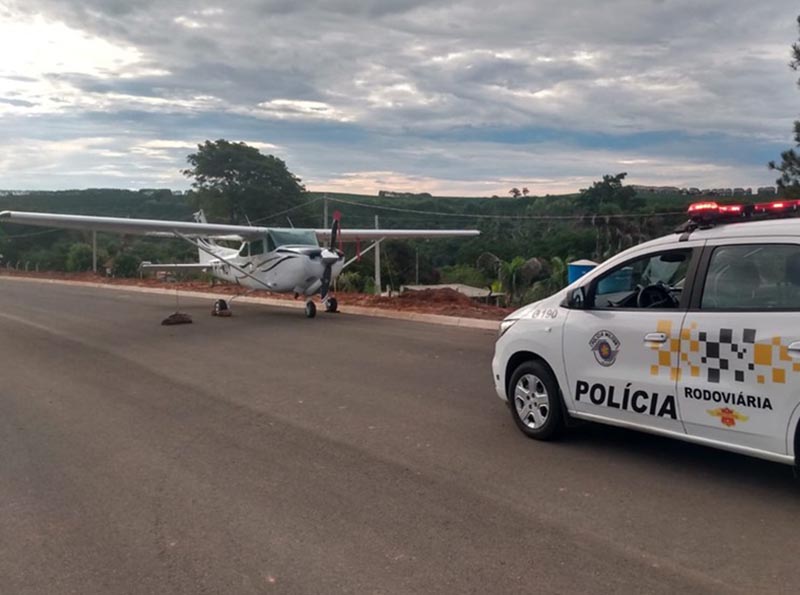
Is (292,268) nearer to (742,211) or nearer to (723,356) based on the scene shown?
(742,211)

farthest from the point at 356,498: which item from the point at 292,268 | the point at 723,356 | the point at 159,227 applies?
the point at 159,227

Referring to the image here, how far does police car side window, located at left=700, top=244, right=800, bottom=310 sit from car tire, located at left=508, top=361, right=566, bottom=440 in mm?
1600

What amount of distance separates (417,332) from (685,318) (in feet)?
32.1

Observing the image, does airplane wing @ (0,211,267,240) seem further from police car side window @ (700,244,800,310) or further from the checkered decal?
police car side window @ (700,244,800,310)

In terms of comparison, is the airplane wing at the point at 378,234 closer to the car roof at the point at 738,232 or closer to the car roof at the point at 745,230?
the car roof at the point at 738,232

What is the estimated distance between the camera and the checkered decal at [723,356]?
4.62 m

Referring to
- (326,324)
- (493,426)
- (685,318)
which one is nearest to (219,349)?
(326,324)

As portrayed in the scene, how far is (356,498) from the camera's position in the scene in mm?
5164

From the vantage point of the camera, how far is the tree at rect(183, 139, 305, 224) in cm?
5562

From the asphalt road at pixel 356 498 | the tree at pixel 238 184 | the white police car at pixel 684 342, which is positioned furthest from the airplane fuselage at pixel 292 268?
the tree at pixel 238 184

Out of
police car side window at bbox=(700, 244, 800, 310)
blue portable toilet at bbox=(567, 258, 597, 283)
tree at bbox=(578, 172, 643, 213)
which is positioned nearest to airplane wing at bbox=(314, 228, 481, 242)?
tree at bbox=(578, 172, 643, 213)

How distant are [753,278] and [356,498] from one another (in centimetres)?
327

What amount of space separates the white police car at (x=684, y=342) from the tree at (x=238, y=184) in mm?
50311

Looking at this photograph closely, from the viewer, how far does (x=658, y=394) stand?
537 cm
